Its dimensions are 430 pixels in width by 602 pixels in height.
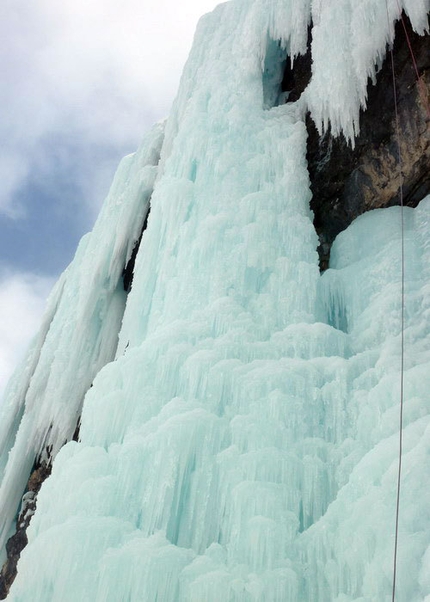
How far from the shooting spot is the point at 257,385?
14.6ft

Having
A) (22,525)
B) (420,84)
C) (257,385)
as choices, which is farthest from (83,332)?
(420,84)

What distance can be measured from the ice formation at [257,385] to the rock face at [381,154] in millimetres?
247

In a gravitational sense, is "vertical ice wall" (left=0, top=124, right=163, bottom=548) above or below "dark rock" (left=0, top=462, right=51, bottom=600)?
above

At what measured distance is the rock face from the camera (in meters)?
5.68

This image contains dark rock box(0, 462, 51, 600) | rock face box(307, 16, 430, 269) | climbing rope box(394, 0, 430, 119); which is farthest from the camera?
dark rock box(0, 462, 51, 600)

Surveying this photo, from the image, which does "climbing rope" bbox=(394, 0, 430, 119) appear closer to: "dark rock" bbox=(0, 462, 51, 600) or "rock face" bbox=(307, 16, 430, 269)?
"rock face" bbox=(307, 16, 430, 269)

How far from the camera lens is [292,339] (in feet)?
16.0

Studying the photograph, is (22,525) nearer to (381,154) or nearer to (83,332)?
(83,332)

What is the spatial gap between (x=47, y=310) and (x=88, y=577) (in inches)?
325

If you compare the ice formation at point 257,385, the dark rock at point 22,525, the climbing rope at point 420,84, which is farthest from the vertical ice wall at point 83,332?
the climbing rope at point 420,84

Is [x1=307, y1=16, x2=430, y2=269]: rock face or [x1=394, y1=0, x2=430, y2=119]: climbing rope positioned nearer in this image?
[x1=394, y1=0, x2=430, y2=119]: climbing rope

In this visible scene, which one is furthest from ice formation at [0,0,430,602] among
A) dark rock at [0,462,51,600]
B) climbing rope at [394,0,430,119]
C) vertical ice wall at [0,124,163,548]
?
dark rock at [0,462,51,600]

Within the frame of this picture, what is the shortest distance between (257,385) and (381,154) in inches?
127

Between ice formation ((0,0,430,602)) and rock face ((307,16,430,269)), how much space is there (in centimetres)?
25
